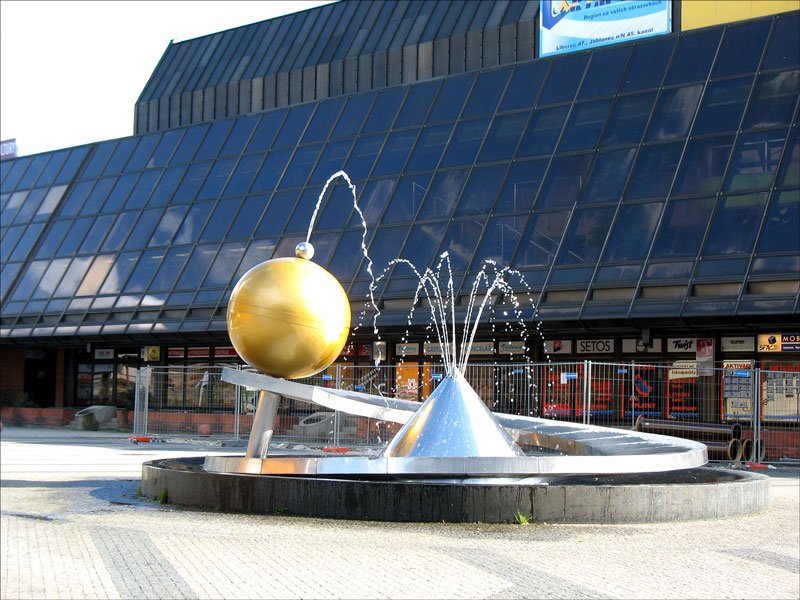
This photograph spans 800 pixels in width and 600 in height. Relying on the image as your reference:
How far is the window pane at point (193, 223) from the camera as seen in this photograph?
3172 centimetres

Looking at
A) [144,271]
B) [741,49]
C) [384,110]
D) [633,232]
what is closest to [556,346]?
[633,232]

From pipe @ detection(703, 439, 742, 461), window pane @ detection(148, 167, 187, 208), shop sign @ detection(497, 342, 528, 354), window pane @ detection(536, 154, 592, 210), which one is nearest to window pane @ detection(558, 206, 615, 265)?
window pane @ detection(536, 154, 592, 210)

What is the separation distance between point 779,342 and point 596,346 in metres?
4.38

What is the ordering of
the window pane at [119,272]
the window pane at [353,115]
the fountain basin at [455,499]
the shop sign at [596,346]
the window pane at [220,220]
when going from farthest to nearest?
the window pane at [119,272]
the window pane at [353,115]
the window pane at [220,220]
the shop sign at [596,346]
the fountain basin at [455,499]

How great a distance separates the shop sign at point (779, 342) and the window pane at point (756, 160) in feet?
10.3

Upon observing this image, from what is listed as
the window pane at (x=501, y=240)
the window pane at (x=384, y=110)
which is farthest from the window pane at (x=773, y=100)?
the window pane at (x=384, y=110)

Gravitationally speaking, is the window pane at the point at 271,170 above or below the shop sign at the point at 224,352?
above

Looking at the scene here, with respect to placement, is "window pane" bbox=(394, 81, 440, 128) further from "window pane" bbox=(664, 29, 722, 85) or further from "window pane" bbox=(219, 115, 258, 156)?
"window pane" bbox=(664, 29, 722, 85)

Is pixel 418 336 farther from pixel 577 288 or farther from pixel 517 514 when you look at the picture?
pixel 517 514

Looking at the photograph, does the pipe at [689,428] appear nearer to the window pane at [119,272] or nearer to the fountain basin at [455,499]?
the fountain basin at [455,499]

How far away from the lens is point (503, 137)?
27828 millimetres

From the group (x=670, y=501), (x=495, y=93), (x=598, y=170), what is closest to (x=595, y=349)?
(x=598, y=170)

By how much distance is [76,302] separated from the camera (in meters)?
Answer: 32.8

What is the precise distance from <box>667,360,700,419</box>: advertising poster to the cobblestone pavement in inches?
371
